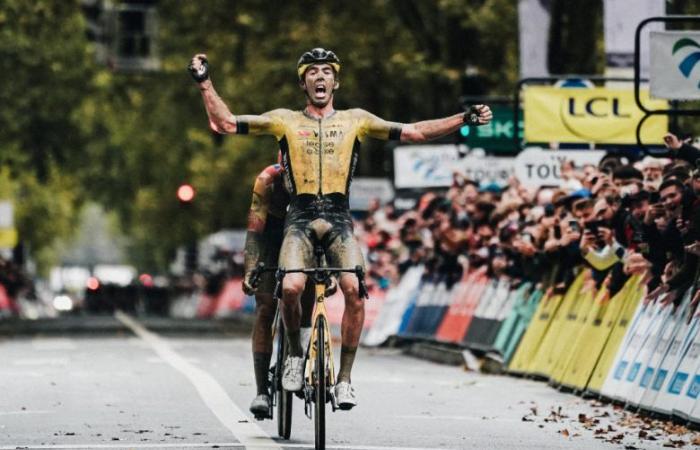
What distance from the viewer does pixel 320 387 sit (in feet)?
39.7

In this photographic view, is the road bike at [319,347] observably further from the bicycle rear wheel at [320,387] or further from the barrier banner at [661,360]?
Answer: the barrier banner at [661,360]

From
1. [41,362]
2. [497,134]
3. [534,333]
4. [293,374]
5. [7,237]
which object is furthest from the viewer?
[7,237]

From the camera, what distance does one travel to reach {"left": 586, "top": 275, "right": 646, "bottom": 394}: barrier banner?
18091 millimetres

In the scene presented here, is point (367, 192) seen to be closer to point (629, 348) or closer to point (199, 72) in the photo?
point (629, 348)

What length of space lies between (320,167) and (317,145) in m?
0.13

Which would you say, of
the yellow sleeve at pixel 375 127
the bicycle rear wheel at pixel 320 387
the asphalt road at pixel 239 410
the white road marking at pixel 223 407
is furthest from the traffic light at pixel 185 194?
the bicycle rear wheel at pixel 320 387

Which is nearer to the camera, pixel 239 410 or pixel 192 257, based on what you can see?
pixel 239 410

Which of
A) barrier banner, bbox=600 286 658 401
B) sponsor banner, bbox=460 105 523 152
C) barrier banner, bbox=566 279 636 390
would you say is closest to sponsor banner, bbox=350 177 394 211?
sponsor banner, bbox=460 105 523 152

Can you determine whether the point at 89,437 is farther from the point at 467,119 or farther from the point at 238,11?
the point at 238,11

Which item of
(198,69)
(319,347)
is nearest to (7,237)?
(198,69)

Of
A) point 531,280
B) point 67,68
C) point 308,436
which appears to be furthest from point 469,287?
point 67,68

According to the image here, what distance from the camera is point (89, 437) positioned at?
13438 millimetres

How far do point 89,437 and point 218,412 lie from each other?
215cm

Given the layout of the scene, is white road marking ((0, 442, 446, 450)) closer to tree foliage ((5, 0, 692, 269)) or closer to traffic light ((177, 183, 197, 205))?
tree foliage ((5, 0, 692, 269))
